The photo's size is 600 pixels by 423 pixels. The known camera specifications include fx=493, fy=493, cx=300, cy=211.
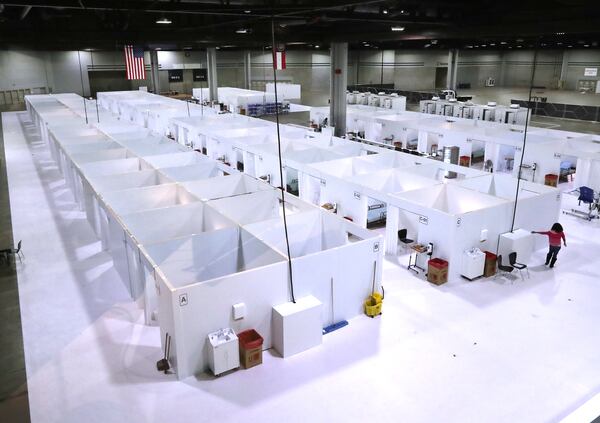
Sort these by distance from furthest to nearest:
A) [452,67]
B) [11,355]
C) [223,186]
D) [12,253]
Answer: [452,67]
[223,186]
[12,253]
[11,355]

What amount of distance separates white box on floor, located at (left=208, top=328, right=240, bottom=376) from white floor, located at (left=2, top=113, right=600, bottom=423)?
18cm

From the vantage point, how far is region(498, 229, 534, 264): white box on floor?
9938mm

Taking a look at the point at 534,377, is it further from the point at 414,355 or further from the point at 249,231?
the point at 249,231

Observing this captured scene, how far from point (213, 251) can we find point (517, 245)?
19.8 feet

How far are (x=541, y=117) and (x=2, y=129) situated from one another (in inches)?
1280

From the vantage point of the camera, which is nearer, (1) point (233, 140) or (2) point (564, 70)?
(1) point (233, 140)

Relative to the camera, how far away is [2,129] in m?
28.8

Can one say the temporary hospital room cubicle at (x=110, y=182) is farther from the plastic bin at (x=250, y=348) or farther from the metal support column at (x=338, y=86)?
the metal support column at (x=338, y=86)

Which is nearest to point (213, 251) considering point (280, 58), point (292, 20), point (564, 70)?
point (292, 20)

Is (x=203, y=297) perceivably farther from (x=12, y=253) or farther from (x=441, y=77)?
(x=441, y=77)

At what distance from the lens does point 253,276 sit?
23.0 feet

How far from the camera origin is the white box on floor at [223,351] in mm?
6652

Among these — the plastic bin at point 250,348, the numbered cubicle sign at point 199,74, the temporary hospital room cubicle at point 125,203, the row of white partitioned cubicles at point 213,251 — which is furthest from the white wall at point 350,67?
the plastic bin at point 250,348

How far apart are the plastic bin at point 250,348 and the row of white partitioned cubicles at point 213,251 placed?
0.19 m
